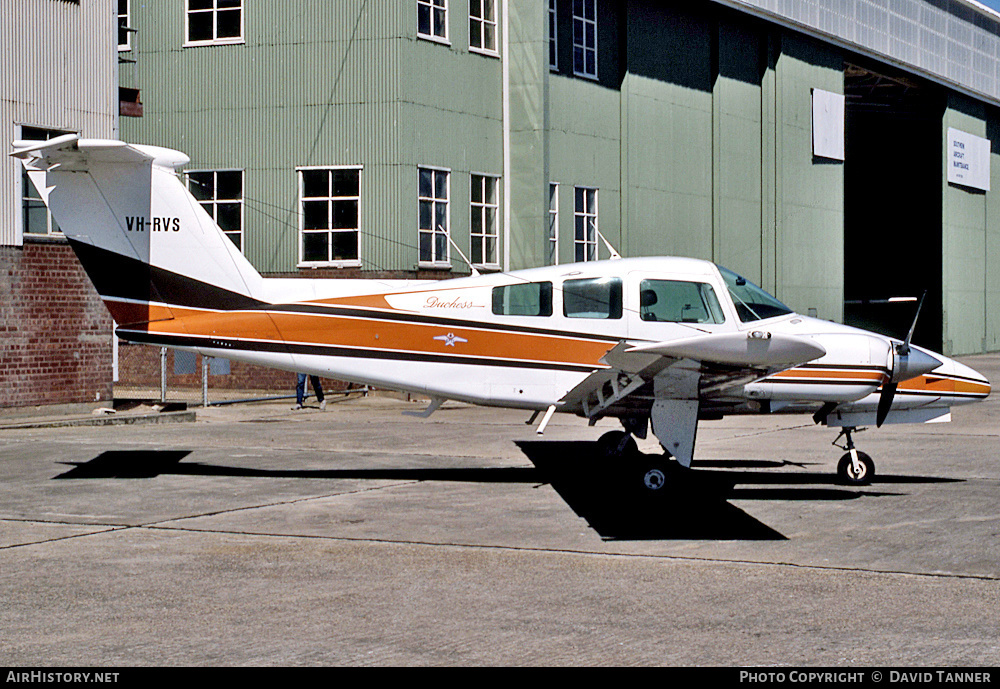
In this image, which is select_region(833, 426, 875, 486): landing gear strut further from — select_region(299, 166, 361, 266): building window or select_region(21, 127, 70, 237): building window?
select_region(299, 166, 361, 266): building window

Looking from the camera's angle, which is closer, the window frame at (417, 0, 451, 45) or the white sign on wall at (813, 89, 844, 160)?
the window frame at (417, 0, 451, 45)

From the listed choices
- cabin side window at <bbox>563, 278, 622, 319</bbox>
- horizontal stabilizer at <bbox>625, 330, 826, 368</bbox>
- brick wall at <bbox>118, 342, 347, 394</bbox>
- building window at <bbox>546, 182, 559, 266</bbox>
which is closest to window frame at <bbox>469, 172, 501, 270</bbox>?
building window at <bbox>546, 182, 559, 266</bbox>

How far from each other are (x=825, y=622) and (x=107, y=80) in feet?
63.7

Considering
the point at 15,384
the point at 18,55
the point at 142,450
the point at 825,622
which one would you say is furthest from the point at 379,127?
the point at 825,622

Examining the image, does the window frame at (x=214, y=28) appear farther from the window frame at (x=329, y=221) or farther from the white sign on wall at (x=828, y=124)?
the white sign on wall at (x=828, y=124)

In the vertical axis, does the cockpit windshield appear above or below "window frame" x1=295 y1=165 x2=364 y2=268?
below

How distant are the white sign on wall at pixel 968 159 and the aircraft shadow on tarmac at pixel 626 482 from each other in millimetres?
39806

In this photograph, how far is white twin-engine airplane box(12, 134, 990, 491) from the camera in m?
13.0

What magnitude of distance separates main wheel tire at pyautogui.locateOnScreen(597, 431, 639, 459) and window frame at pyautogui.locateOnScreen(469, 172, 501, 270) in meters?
14.7

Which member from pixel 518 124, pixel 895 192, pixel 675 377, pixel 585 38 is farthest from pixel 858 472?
pixel 895 192

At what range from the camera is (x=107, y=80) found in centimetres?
2266

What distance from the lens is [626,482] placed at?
13664mm

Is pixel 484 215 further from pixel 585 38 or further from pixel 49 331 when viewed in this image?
pixel 49 331
